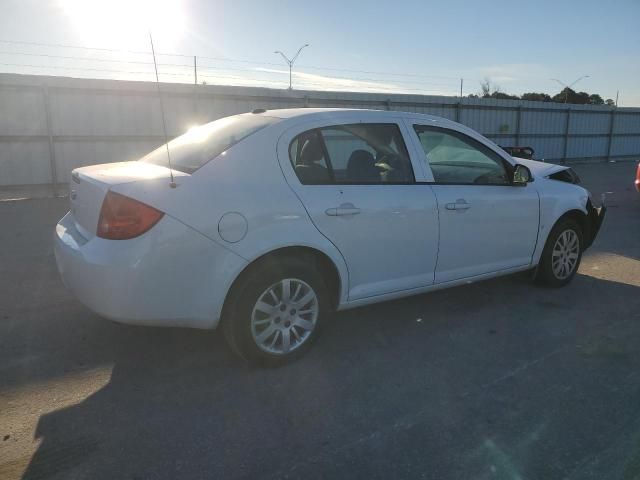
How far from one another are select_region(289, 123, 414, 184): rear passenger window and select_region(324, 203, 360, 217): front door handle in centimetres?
20

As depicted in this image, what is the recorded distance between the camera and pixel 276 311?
3.39m

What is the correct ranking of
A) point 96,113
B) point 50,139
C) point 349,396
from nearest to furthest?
point 349,396
point 50,139
point 96,113

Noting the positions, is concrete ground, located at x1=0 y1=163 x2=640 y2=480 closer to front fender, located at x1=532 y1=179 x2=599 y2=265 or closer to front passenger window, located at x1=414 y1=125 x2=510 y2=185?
front fender, located at x1=532 y1=179 x2=599 y2=265

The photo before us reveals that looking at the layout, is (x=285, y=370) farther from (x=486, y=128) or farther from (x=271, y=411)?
(x=486, y=128)

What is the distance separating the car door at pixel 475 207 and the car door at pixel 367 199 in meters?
0.18

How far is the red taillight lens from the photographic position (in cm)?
299

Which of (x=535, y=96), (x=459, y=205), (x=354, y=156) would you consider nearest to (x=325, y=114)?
(x=354, y=156)

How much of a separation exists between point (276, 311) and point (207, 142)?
1246 millimetres

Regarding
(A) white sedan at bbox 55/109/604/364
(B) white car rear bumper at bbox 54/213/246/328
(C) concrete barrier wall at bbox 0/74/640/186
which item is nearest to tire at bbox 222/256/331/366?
(A) white sedan at bbox 55/109/604/364

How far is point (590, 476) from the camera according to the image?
2.44m

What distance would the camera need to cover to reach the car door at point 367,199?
350 cm

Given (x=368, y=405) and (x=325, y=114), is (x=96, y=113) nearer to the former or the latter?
(x=325, y=114)

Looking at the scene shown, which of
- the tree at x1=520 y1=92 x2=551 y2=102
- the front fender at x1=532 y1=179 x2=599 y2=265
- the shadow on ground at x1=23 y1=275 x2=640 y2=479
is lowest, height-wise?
the shadow on ground at x1=23 y1=275 x2=640 y2=479

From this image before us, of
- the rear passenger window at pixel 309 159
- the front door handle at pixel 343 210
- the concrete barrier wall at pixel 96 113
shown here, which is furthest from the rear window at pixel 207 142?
the concrete barrier wall at pixel 96 113
